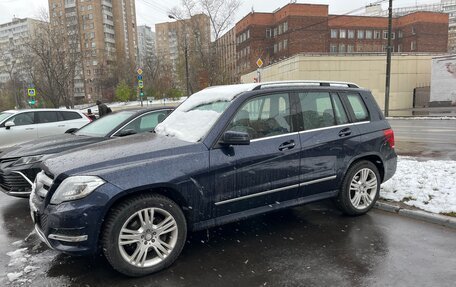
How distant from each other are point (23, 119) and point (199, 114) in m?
8.36

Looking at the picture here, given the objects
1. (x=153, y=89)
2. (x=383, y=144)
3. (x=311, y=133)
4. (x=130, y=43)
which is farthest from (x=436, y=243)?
(x=130, y=43)

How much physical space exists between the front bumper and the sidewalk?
13.1ft

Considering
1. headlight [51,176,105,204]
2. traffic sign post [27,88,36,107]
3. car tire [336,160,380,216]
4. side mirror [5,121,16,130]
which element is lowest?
car tire [336,160,380,216]

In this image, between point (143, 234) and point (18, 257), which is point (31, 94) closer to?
point (18, 257)

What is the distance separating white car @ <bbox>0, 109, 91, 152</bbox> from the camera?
9.88 meters

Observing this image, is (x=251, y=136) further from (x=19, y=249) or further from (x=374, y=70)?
(x=374, y=70)

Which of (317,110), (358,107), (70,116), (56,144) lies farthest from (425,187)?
(70,116)

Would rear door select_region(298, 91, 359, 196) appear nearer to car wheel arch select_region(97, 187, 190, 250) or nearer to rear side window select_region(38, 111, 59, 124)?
car wheel arch select_region(97, 187, 190, 250)

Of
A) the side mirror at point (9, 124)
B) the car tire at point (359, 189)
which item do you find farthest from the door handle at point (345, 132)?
the side mirror at point (9, 124)

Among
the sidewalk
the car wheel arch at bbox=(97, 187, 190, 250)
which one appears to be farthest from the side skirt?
the sidewalk

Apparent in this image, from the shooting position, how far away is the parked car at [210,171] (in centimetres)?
312

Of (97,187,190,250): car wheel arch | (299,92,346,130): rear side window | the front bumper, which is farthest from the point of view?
(299,92,346,130): rear side window

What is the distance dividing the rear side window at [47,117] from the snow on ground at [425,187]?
30.3ft

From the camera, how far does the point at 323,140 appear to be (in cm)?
431
